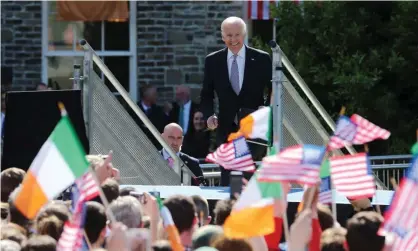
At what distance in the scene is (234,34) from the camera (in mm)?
11227

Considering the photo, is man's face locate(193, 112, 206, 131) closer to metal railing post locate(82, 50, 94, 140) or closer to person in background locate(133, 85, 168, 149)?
person in background locate(133, 85, 168, 149)

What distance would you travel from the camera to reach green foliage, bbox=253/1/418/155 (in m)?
15.2

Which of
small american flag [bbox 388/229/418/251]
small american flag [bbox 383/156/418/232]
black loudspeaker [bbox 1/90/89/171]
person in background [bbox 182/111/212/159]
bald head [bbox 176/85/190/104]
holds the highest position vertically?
small american flag [bbox 383/156/418/232]

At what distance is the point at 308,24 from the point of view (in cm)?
1627

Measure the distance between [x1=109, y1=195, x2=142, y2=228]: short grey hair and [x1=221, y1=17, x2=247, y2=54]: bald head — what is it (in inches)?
166

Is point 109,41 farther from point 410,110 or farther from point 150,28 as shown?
point 410,110

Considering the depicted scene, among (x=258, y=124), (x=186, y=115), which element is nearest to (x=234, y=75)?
(x=258, y=124)

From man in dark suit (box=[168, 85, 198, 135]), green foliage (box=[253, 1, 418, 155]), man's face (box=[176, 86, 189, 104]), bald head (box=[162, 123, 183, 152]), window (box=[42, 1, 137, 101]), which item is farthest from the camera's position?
window (box=[42, 1, 137, 101])

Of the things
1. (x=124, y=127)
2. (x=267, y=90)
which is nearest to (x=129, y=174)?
(x=124, y=127)

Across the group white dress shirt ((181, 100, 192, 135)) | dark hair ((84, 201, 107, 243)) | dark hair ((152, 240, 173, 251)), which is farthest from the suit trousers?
white dress shirt ((181, 100, 192, 135))

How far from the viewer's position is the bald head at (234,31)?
11.1 m

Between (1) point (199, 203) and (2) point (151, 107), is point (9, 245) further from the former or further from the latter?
(2) point (151, 107)

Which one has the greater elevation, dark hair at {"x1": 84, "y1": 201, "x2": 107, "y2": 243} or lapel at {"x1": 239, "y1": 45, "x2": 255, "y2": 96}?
lapel at {"x1": 239, "y1": 45, "x2": 255, "y2": 96}

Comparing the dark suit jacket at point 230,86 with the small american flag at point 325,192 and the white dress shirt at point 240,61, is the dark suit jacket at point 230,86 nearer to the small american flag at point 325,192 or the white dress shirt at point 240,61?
the white dress shirt at point 240,61
